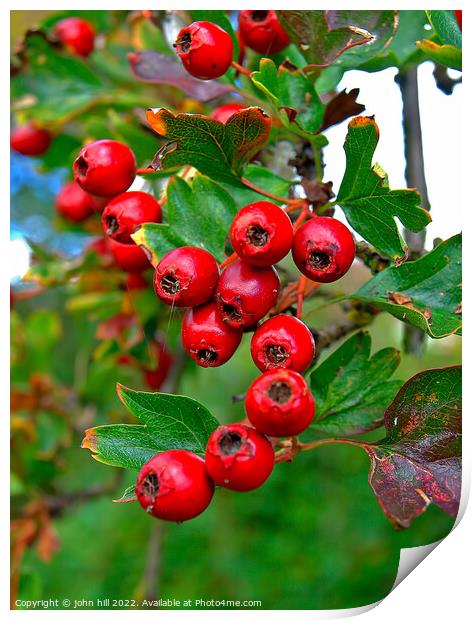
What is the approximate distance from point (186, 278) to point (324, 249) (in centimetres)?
12

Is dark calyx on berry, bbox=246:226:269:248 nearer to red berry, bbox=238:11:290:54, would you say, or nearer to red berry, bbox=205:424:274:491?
red berry, bbox=205:424:274:491

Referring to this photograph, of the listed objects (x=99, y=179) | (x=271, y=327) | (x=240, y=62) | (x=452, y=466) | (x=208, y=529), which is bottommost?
(x=208, y=529)

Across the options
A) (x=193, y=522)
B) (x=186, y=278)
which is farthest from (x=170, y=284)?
(x=193, y=522)

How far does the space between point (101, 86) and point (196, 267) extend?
683 millimetres

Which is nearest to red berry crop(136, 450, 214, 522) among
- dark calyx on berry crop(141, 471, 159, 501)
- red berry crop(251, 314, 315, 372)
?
dark calyx on berry crop(141, 471, 159, 501)

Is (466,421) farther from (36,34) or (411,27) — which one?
(36,34)

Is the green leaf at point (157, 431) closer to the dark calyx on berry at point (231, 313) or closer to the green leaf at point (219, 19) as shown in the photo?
the dark calyx on berry at point (231, 313)

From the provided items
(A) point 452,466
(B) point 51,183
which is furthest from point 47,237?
(A) point 452,466

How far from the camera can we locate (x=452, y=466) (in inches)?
24.0

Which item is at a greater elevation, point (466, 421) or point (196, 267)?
point (196, 267)

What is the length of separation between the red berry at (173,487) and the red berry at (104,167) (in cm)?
29

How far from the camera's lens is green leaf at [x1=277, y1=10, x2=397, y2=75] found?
0.71 metres

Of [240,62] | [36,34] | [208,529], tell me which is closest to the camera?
[240,62]

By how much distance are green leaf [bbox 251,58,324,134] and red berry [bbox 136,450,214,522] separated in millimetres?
349
